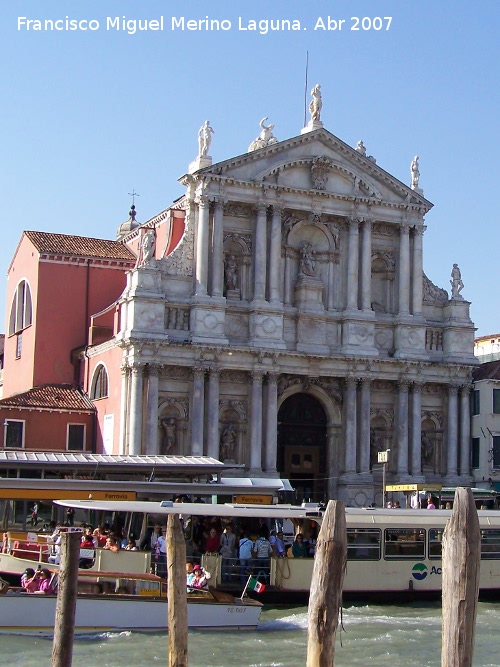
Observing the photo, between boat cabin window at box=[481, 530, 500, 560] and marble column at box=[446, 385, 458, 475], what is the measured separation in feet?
42.6

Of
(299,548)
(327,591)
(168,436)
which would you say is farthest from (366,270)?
(327,591)

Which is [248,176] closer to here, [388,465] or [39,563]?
[388,465]

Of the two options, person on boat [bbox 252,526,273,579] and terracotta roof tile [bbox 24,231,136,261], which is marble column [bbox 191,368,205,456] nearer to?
terracotta roof tile [bbox 24,231,136,261]

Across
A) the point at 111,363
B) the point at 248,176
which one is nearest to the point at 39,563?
the point at 111,363

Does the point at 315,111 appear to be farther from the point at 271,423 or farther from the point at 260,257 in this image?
the point at 271,423

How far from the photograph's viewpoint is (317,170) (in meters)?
37.7

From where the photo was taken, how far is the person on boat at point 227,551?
24047mm

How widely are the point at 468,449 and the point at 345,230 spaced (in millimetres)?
8281

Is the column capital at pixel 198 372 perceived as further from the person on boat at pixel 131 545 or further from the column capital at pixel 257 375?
the person on boat at pixel 131 545

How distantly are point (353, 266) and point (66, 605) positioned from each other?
24404 millimetres

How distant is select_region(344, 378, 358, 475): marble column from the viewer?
122 feet

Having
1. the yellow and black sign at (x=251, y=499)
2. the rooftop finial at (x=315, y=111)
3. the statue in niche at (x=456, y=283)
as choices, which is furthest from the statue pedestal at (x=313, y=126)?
the yellow and black sign at (x=251, y=499)

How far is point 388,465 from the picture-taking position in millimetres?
37906

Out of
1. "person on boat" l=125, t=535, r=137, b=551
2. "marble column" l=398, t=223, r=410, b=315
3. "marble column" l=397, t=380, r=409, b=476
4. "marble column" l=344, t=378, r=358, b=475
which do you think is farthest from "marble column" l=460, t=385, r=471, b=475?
"person on boat" l=125, t=535, r=137, b=551
